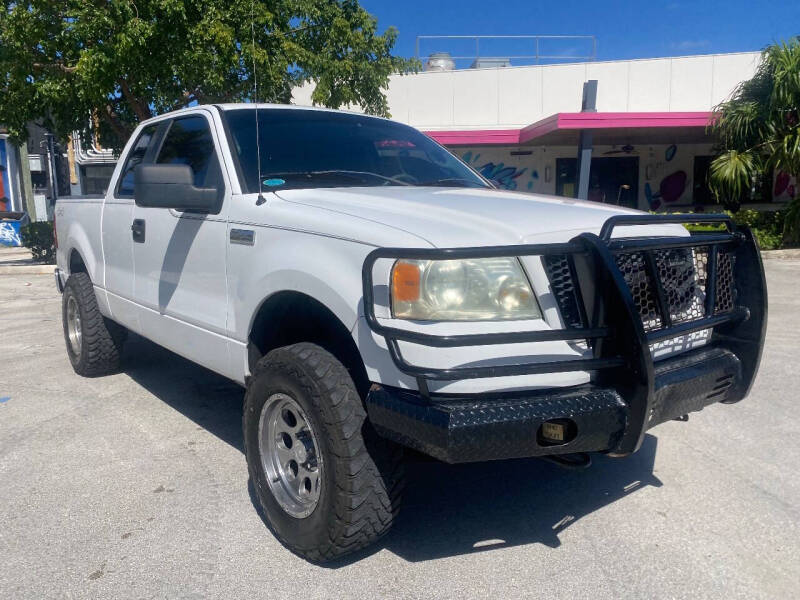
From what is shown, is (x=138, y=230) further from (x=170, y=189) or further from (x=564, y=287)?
(x=564, y=287)

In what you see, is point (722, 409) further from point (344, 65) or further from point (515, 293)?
point (344, 65)

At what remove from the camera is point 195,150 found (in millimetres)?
4000

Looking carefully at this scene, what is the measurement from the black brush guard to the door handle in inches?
94.5

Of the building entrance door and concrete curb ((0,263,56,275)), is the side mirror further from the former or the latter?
the building entrance door

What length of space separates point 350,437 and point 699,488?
2.01 m

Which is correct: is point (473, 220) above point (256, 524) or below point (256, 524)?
above

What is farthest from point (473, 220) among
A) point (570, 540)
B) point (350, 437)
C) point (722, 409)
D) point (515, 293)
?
point (722, 409)

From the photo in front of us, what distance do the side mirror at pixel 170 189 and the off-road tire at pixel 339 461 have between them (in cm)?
104

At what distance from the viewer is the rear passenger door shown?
3445 mm

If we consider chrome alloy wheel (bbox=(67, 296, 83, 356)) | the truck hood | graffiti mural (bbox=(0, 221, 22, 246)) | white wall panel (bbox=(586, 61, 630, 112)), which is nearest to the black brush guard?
the truck hood

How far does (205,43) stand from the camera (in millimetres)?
10062

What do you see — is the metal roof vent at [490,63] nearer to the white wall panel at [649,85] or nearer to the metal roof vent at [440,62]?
the metal roof vent at [440,62]

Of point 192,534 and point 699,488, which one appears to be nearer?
point 192,534

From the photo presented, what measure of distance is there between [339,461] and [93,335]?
3.50 m
